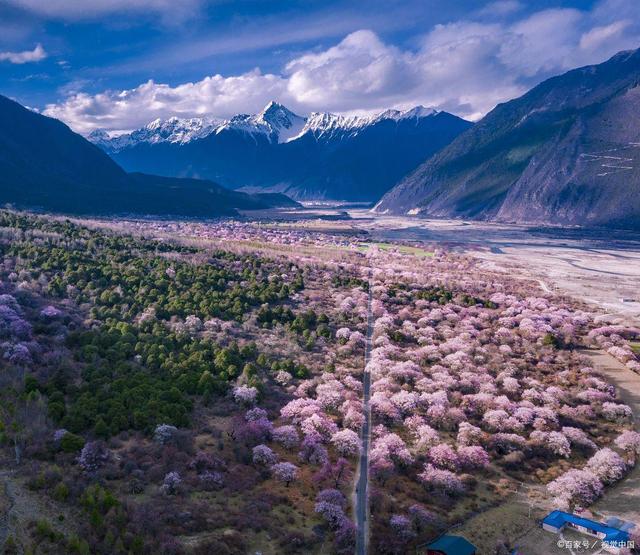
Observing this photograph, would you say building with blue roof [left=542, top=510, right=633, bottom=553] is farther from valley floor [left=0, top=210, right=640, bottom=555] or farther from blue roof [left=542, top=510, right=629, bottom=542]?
valley floor [left=0, top=210, right=640, bottom=555]

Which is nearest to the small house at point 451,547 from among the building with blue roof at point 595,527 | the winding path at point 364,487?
the winding path at point 364,487

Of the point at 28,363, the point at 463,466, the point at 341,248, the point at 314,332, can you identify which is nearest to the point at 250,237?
the point at 341,248

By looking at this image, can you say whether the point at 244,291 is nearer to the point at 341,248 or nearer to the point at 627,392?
the point at 627,392

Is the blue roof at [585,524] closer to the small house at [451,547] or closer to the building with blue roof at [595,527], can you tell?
the building with blue roof at [595,527]

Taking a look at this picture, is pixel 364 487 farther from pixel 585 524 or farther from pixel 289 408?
pixel 585 524

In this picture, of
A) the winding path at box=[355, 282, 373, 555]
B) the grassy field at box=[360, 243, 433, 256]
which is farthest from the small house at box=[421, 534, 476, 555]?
the grassy field at box=[360, 243, 433, 256]

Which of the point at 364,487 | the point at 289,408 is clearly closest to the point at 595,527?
the point at 364,487
